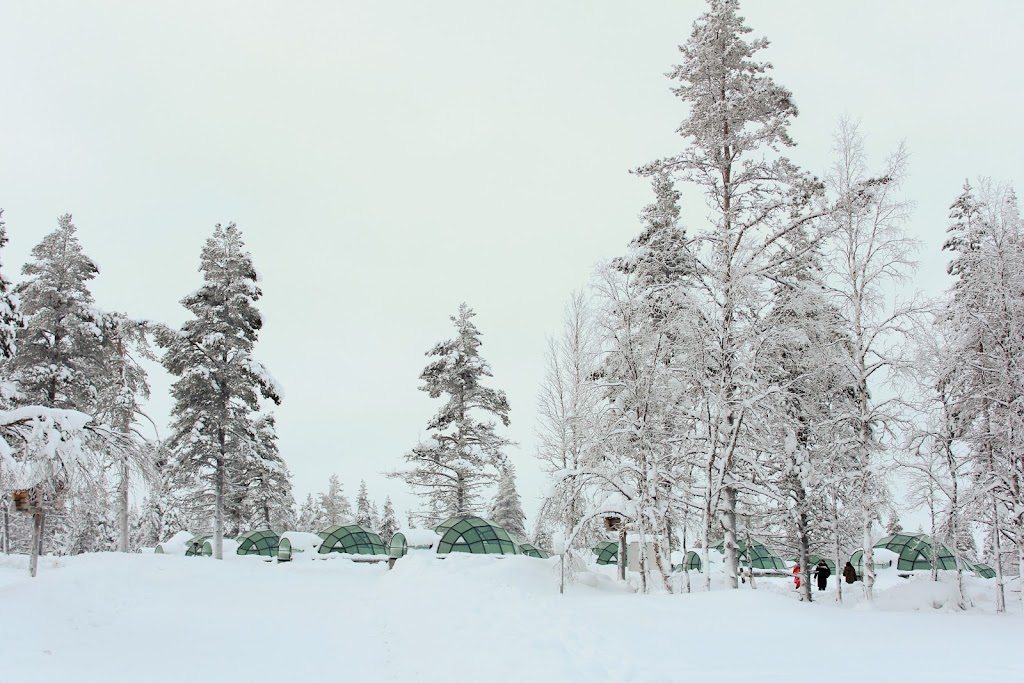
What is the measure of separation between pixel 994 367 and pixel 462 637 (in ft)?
42.8

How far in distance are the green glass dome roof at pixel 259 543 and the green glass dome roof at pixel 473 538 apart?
15.5 m

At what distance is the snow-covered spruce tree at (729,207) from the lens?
14711mm

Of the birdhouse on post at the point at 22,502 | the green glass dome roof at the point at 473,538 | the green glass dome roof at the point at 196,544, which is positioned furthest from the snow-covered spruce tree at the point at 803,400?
the green glass dome roof at the point at 196,544

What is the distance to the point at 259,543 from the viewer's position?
3831 cm

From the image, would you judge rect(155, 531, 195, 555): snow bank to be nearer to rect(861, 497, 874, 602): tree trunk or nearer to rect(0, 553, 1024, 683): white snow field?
rect(0, 553, 1024, 683): white snow field

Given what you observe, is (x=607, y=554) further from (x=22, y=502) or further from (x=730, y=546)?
(x=22, y=502)

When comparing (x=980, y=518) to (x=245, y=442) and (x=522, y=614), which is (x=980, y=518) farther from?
(x=245, y=442)

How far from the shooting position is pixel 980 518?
14711mm

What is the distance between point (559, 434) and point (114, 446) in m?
15.8

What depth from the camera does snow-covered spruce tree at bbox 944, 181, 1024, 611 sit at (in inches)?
557

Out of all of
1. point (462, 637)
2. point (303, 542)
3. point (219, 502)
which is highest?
point (219, 502)

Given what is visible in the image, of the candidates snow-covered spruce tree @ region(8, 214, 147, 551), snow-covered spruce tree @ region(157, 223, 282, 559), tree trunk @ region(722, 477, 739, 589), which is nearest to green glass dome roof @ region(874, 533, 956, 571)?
tree trunk @ region(722, 477, 739, 589)

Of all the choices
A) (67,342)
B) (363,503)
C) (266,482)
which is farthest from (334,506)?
(67,342)

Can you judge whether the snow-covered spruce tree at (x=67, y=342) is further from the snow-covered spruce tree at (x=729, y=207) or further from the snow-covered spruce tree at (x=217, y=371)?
the snow-covered spruce tree at (x=729, y=207)
